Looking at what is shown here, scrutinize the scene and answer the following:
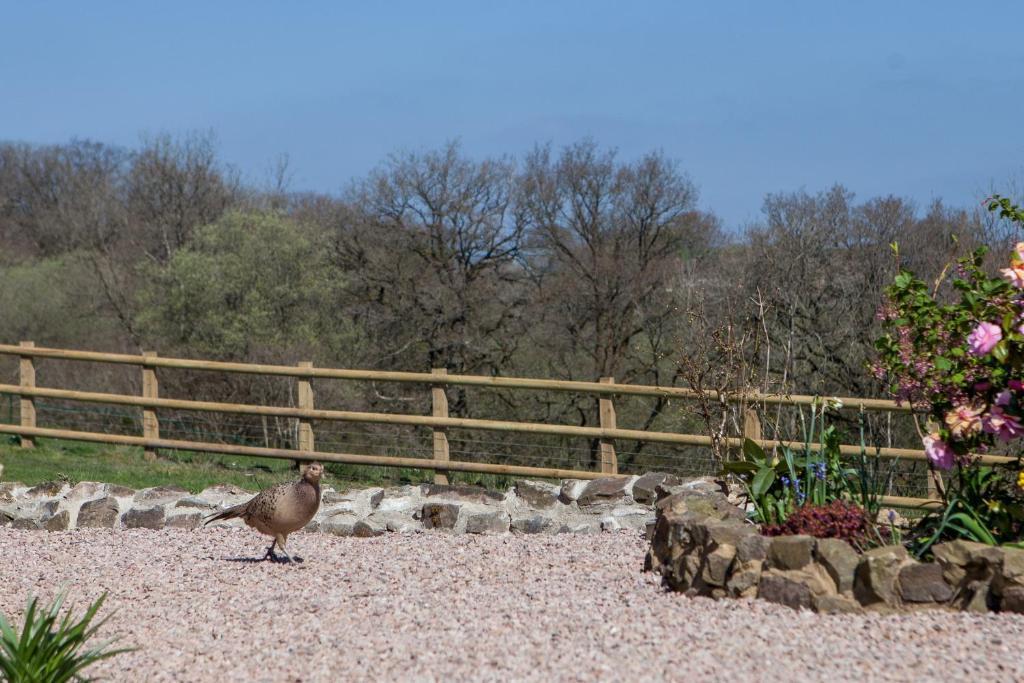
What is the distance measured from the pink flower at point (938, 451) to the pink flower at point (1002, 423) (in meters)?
0.19

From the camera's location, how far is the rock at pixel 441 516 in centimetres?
721

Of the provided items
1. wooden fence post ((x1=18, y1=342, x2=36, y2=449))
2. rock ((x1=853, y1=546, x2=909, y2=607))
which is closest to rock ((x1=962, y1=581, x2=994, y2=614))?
rock ((x1=853, y1=546, x2=909, y2=607))

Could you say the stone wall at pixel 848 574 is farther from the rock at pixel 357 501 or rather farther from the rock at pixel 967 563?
the rock at pixel 357 501

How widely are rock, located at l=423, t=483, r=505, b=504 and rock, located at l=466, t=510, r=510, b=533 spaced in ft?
1.40

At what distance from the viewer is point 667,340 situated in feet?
71.3

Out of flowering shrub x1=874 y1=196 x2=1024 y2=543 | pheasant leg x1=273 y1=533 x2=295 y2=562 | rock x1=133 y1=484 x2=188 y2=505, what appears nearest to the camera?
flowering shrub x1=874 y1=196 x2=1024 y2=543

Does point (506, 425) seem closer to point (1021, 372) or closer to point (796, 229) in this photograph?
point (1021, 372)

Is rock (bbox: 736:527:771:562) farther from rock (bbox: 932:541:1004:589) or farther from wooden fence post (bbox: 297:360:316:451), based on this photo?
wooden fence post (bbox: 297:360:316:451)

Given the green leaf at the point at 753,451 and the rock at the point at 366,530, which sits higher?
the green leaf at the point at 753,451

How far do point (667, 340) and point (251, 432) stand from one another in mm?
7462

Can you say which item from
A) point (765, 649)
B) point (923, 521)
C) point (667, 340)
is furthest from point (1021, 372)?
point (667, 340)

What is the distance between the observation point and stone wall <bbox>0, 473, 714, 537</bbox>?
7137 millimetres

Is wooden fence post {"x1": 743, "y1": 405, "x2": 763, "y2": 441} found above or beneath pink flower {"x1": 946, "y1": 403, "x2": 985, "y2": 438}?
beneath

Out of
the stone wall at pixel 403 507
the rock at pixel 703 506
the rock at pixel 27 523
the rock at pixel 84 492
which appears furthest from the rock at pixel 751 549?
the rock at pixel 27 523
